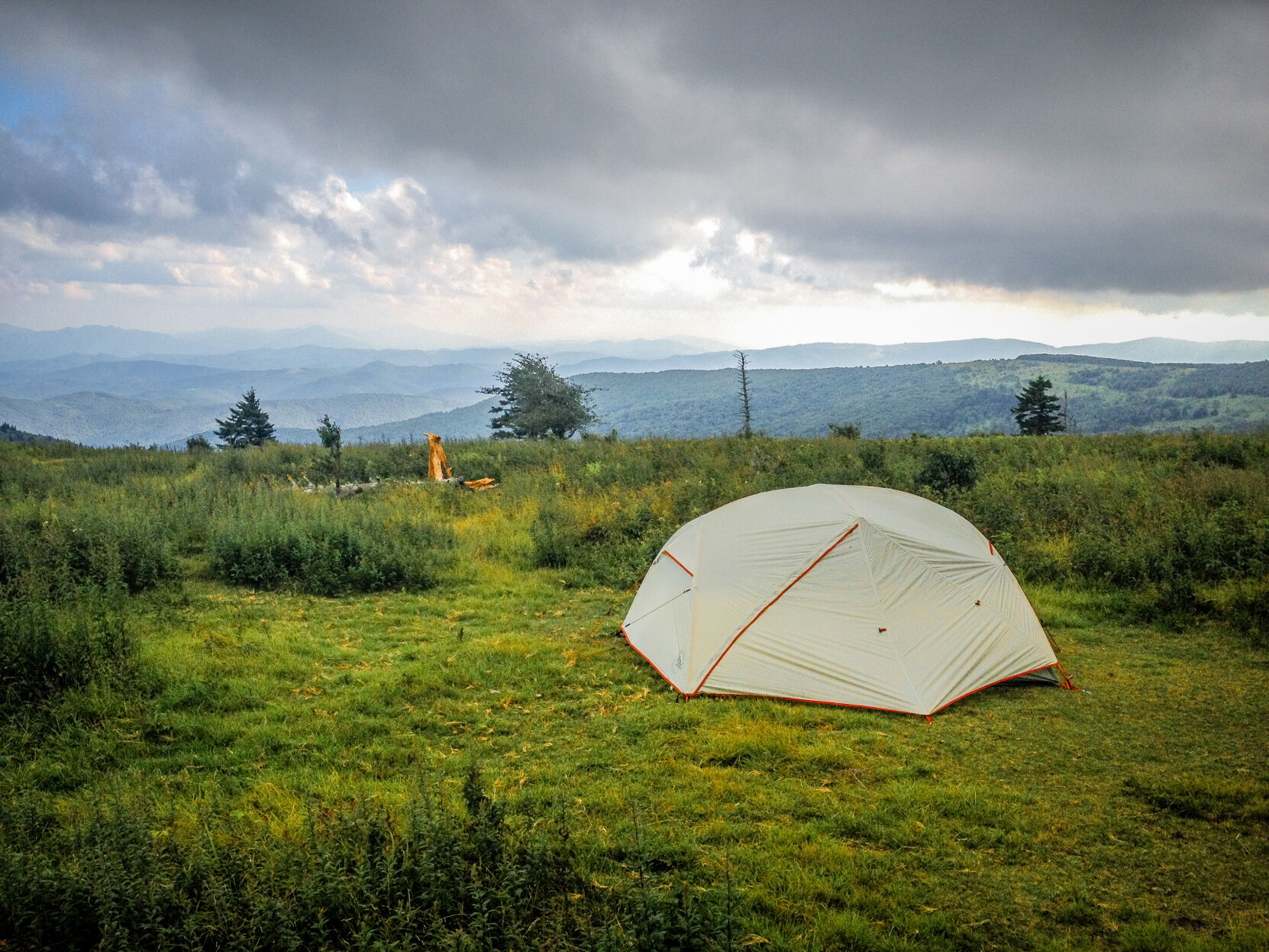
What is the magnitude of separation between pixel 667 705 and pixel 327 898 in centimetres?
364

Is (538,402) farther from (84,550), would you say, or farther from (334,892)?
(334,892)

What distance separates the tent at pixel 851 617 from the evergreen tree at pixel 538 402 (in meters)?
32.8

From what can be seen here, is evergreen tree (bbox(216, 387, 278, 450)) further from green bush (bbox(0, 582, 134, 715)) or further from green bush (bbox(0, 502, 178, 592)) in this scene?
green bush (bbox(0, 582, 134, 715))

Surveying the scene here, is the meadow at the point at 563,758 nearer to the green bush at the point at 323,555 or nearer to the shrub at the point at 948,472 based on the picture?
the green bush at the point at 323,555

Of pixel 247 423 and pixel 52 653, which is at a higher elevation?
pixel 247 423

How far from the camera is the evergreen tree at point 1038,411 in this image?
153 ft

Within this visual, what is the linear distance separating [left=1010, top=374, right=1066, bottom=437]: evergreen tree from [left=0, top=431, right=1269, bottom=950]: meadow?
130ft

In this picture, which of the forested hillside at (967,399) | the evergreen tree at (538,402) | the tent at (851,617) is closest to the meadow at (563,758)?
the tent at (851,617)

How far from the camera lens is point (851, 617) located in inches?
256

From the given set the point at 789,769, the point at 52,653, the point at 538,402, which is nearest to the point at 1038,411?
the point at 538,402

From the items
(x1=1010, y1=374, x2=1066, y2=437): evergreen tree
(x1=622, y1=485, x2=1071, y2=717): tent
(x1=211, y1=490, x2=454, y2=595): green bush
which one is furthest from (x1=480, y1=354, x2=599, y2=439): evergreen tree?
(x1=622, y1=485, x2=1071, y2=717): tent

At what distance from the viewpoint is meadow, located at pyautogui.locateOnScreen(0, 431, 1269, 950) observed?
332 cm

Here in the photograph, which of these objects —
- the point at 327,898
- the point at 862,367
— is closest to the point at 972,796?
the point at 327,898

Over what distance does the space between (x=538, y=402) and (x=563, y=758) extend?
37.0 meters
